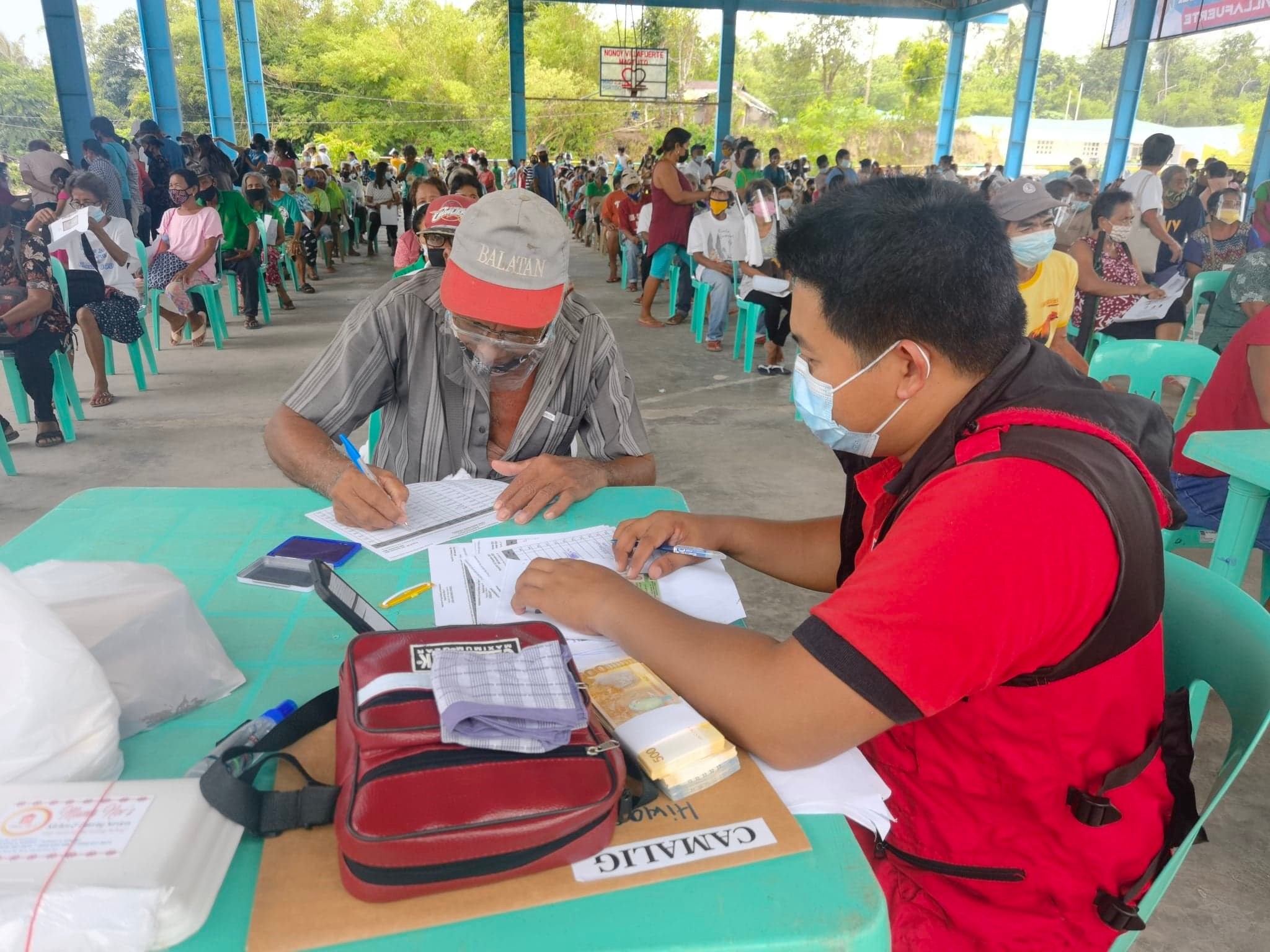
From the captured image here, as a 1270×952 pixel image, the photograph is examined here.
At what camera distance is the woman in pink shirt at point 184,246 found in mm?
5941

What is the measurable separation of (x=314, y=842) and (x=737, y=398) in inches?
192

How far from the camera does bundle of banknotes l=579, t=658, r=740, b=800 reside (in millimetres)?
791

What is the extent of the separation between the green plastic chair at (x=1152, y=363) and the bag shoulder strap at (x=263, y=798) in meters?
2.63

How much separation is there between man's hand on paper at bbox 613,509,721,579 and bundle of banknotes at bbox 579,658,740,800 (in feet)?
1.26

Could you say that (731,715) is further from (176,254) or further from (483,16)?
(483,16)

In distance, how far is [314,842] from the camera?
0.72m

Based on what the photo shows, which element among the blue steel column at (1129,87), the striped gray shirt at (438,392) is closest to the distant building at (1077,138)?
the blue steel column at (1129,87)

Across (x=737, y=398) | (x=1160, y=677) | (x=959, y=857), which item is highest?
(x=1160, y=677)

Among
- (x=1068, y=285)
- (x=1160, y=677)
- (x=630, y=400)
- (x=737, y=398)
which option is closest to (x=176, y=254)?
(x=737, y=398)

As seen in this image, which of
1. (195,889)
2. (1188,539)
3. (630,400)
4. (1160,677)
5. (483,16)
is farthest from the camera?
(483,16)

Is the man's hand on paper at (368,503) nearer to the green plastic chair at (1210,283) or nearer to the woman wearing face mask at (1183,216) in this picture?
the green plastic chair at (1210,283)

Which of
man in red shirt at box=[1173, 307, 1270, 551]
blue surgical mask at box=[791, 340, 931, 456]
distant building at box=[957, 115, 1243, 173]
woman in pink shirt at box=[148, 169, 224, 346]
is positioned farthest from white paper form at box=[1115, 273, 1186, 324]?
distant building at box=[957, 115, 1243, 173]

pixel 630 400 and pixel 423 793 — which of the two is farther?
pixel 630 400

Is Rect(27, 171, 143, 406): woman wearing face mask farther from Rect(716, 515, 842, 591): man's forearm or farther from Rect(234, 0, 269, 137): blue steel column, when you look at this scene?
Rect(234, 0, 269, 137): blue steel column
